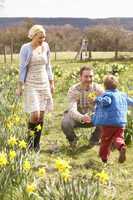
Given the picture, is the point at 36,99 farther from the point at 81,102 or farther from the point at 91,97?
the point at 91,97

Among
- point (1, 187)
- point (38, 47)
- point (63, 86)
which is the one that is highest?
point (38, 47)

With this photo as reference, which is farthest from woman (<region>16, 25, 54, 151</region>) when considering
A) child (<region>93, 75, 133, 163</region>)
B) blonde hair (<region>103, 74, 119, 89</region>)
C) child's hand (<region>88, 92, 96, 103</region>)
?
blonde hair (<region>103, 74, 119, 89</region>)

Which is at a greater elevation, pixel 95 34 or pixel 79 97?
pixel 79 97

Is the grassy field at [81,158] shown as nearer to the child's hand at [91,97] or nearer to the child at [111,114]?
the child at [111,114]

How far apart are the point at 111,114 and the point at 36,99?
1.09 meters

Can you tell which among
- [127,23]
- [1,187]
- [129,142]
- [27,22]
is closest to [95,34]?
[27,22]

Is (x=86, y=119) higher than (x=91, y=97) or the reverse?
the reverse

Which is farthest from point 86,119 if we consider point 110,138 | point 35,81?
point 35,81

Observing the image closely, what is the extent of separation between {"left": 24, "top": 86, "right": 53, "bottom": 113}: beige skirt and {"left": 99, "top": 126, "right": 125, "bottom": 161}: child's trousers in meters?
0.96

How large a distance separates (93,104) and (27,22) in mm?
49354

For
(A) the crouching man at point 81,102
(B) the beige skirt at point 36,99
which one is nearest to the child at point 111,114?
(A) the crouching man at point 81,102

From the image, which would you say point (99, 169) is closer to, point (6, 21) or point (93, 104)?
point (93, 104)

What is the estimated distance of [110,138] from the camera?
6254 millimetres

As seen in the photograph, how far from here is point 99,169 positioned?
6.18 m
